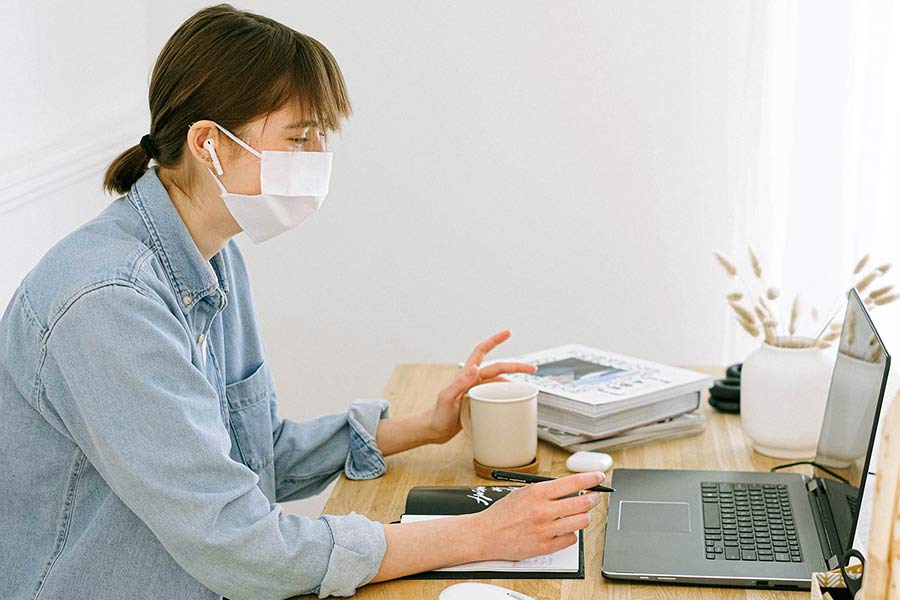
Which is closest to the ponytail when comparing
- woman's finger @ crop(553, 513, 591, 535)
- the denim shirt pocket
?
the denim shirt pocket

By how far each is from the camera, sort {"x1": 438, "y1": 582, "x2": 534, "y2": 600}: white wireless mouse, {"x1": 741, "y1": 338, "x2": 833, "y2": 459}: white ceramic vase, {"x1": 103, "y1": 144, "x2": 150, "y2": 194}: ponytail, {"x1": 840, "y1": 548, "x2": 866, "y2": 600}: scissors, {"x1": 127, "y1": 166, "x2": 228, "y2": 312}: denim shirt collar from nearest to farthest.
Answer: {"x1": 840, "y1": 548, "x2": 866, "y2": 600}: scissors → {"x1": 438, "y1": 582, "x2": 534, "y2": 600}: white wireless mouse → {"x1": 127, "y1": 166, "x2": 228, "y2": 312}: denim shirt collar → {"x1": 103, "y1": 144, "x2": 150, "y2": 194}: ponytail → {"x1": 741, "y1": 338, "x2": 833, "y2": 459}: white ceramic vase

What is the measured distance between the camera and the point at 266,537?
1051mm

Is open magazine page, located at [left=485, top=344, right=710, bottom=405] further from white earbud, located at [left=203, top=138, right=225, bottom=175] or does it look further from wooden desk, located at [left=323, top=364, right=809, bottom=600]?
white earbud, located at [left=203, top=138, right=225, bottom=175]

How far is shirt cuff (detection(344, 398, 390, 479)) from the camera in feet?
4.72

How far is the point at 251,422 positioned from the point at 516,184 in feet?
4.78

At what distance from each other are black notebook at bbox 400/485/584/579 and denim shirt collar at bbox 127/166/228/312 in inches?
14.3

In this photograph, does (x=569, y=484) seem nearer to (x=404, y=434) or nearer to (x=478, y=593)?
(x=478, y=593)

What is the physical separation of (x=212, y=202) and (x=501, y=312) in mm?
1599

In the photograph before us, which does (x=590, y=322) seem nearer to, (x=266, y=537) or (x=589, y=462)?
(x=589, y=462)

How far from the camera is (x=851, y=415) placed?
1.14 metres

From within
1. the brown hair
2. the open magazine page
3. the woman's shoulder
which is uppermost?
the brown hair

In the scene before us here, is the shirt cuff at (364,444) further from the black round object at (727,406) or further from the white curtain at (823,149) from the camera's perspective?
the white curtain at (823,149)

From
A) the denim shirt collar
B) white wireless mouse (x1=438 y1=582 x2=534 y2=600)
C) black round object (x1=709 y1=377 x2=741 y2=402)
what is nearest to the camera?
white wireless mouse (x1=438 y1=582 x2=534 y2=600)

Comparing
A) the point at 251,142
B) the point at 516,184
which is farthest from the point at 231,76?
the point at 516,184
